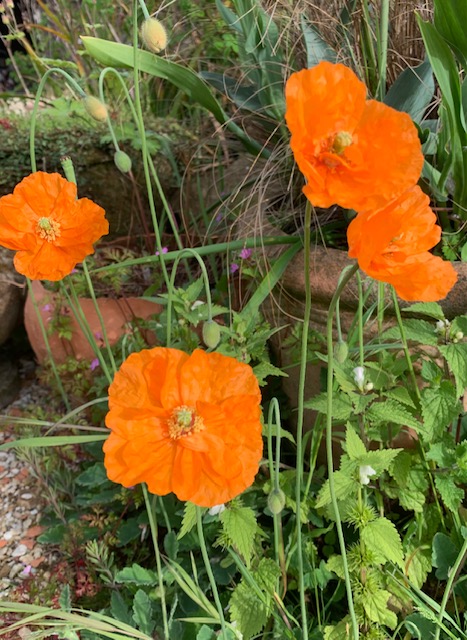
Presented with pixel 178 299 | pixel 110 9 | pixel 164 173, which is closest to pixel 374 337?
pixel 178 299

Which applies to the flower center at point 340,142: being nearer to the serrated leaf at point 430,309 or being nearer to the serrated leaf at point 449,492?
the serrated leaf at point 430,309

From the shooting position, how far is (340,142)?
509 millimetres

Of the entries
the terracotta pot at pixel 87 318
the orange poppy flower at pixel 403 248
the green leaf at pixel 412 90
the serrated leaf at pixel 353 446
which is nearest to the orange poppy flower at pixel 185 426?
the orange poppy flower at pixel 403 248

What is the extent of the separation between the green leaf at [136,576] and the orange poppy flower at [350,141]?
0.71 metres

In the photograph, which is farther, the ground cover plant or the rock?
the rock

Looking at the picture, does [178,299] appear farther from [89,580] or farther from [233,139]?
[233,139]

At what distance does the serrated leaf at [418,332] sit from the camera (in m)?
0.87

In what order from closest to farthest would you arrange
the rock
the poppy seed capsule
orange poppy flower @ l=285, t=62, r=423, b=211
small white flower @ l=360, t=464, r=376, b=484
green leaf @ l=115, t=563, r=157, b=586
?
orange poppy flower @ l=285, t=62, r=423, b=211 < the poppy seed capsule < small white flower @ l=360, t=464, r=376, b=484 < green leaf @ l=115, t=563, r=157, b=586 < the rock

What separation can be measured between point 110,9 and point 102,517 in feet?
6.07

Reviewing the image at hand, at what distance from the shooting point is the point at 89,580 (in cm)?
107

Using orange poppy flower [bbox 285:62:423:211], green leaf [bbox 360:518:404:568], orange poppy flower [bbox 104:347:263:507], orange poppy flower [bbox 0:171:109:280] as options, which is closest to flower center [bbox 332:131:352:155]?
orange poppy flower [bbox 285:62:423:211]

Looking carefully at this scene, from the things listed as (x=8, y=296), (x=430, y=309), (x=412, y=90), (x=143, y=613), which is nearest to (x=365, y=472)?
(x=430, y=309)

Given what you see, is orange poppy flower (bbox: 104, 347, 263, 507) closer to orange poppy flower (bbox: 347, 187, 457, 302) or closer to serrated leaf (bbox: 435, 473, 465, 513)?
orange poppy flower (bbox: 347, 187, 457, 302)

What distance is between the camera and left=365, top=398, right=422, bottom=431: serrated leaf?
32.2 inches
